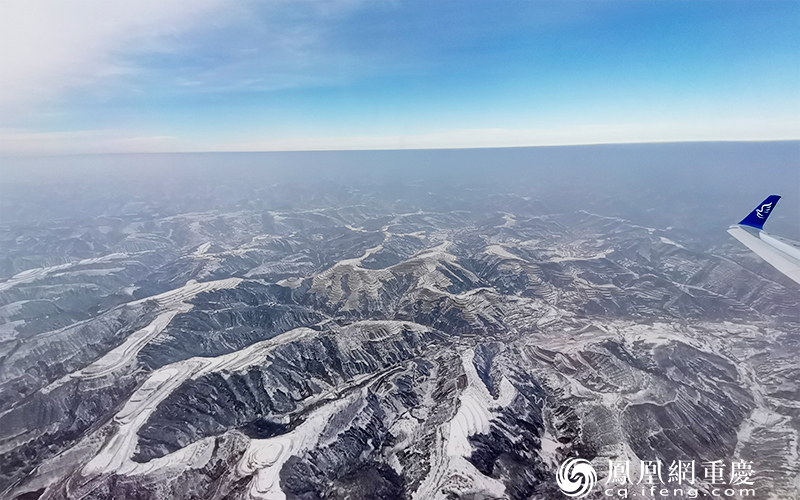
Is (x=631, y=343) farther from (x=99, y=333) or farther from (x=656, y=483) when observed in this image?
(x=99, y=333)

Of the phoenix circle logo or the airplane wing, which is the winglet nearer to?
the airplane wing

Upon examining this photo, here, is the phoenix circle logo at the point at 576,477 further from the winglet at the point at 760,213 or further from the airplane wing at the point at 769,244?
the winglet at the point at 760,213

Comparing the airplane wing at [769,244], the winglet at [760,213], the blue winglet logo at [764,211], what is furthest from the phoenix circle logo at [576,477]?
the blue winglet logo at [764,211]

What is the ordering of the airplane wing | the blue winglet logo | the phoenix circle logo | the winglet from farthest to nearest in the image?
the blue winglet logo
the winglet
the phoenix circle logo
the airplane wing

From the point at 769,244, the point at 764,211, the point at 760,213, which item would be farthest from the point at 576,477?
the point at 764,211

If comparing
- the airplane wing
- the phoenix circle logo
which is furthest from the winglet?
the phoenix circle logo
